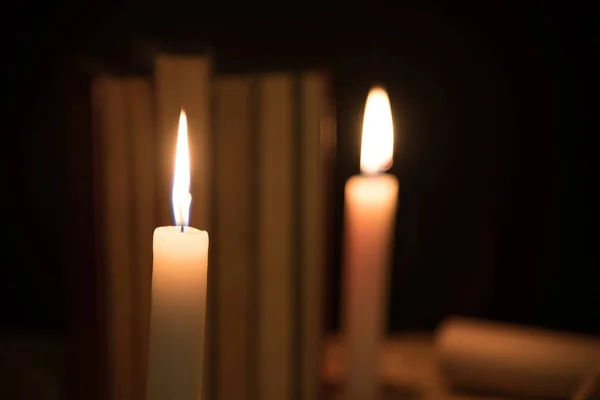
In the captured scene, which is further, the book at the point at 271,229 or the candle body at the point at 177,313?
the book at the point at 271,229

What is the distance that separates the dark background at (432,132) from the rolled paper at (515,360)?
169 millimetres

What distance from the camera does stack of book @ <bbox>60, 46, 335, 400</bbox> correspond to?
1.68 ft

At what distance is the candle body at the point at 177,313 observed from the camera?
37 centimetres

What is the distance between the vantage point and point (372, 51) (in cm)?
80

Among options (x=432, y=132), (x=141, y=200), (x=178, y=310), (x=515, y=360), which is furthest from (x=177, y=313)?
(x=432, y=132)

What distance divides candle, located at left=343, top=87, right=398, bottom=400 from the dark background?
211 millimetres

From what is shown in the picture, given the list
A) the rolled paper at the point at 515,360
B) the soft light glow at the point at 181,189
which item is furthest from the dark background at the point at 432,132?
the soft light glow at the point at 181,189

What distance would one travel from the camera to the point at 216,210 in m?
0.54

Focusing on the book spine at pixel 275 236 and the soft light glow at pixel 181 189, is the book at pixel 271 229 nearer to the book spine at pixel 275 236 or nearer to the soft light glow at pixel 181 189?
the book spine at pixel 275 236

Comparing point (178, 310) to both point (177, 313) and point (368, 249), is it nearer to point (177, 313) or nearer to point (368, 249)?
point (177, 313)

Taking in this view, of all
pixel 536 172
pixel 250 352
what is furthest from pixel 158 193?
pixel 536 172

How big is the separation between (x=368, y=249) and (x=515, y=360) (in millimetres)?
190

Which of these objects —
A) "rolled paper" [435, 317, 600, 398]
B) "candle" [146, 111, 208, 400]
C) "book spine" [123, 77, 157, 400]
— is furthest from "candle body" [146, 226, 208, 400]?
"rolled paper" [435, 317, 600, 398]

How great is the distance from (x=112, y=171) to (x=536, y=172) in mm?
509
